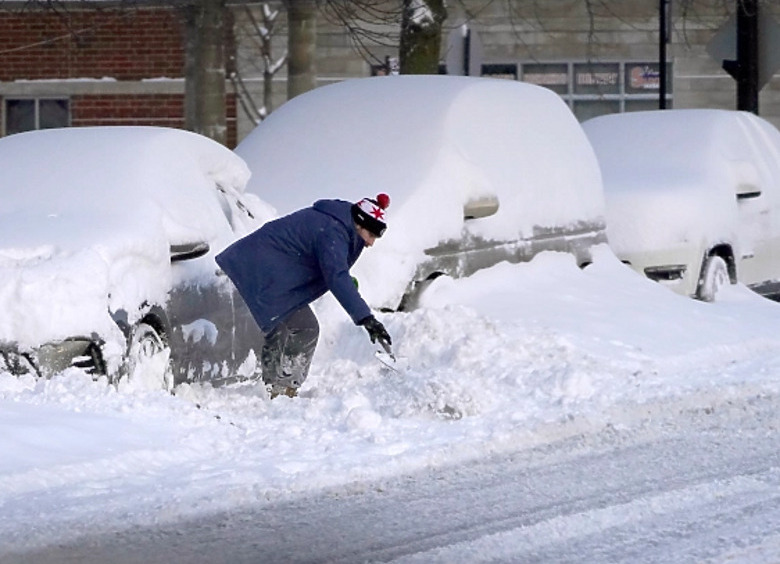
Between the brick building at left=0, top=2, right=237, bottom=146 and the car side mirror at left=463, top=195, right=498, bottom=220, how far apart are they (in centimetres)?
2124

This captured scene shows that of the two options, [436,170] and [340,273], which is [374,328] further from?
[436,170]

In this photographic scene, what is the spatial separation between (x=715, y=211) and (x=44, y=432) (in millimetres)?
8004

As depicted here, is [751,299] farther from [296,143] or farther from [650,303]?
[296,143]

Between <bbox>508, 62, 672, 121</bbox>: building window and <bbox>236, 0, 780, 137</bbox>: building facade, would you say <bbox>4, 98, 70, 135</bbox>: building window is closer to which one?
<bbox>236, 0, 780, 137</bbox>: building facade

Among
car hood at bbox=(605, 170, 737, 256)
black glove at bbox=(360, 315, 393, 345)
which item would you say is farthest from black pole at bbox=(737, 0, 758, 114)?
black glove at bbox=(360, 315, 393, 345)

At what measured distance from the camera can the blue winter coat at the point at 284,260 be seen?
30.2 ft

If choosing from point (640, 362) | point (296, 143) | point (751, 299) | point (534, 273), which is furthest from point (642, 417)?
point (751, 299)

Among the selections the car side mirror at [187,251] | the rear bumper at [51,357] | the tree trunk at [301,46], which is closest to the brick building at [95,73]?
the tree trunk at [301,46]

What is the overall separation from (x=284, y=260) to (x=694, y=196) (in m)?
5.78

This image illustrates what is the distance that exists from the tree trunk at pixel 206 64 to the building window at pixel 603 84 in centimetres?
1373

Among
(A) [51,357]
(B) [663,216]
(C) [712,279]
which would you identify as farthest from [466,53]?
(A) [51,357]

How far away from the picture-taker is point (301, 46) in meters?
25.2

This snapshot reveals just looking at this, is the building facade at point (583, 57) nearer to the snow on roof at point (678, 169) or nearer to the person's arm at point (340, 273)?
the snow on roof at point (678, 169)

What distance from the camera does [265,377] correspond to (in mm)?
9547
